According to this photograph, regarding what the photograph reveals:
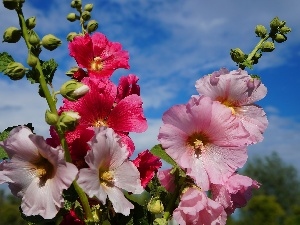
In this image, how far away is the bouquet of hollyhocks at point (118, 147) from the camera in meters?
1.01

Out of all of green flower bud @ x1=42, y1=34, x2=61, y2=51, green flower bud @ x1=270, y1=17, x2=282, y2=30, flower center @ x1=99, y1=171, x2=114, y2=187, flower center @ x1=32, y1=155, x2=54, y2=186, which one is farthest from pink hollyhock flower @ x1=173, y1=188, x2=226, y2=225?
green flower bud @ x1=270, y1=17, x2=282, y2=30

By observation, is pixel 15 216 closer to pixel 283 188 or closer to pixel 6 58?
pixel 283 188

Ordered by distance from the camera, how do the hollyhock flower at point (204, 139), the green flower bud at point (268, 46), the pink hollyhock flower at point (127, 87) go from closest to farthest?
the hollyhock flower at point (204, 139), the pink hollyhock flower at point (127, 87), the green flower bud at point (268, 46)

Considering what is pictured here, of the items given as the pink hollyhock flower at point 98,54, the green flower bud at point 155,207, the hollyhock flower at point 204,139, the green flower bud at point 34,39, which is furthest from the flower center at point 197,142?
the green flower bud at point 34,39

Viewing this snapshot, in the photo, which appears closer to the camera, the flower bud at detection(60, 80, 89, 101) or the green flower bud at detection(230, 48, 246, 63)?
the flower bud at detection(60, 80, 89, 101)

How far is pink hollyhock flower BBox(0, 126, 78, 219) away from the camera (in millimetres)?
982

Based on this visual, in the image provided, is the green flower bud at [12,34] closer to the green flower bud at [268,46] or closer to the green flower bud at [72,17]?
the green flower bud at [72,17]

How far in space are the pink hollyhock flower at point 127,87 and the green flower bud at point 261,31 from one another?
34 centimetres

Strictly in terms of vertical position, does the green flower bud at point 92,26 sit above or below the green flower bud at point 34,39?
above

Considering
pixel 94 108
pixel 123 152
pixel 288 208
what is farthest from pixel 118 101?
pixel 288 208

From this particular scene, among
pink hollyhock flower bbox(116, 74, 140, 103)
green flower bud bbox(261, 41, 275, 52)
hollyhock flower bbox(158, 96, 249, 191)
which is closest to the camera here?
hollyhock flower bbox(158, 96, 249, 191)

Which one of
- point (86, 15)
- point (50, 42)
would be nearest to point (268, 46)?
point (86, 15)

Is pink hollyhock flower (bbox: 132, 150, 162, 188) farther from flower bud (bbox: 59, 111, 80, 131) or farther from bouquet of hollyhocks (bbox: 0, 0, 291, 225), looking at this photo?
flower bud (bbox: 59, 111, 80, 131)

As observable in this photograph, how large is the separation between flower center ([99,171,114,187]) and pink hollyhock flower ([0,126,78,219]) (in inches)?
3.5
